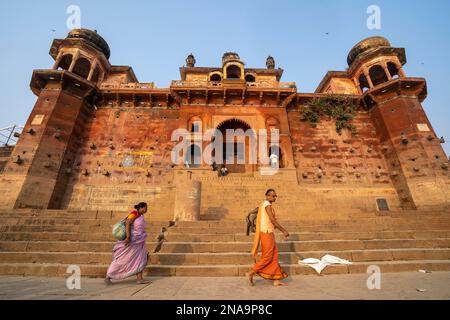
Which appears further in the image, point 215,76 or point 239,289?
point 215,76

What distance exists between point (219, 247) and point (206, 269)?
1.10 m

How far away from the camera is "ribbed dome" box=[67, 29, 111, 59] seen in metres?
16.4

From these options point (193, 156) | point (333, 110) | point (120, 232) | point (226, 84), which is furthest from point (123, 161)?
point (333, 110)

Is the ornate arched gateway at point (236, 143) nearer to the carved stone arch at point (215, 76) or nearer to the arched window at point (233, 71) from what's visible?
the arched window at point (233, 71)

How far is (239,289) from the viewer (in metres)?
3.18

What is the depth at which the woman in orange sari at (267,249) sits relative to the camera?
3414mm

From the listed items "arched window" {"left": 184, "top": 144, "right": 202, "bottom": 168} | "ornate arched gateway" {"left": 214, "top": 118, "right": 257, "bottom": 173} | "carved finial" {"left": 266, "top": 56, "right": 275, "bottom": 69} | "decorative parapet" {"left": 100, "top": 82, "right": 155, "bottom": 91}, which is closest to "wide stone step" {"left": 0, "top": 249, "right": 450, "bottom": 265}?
"arched window" {"left": 184, "top": 144, "right": 202, "bottom": 168}

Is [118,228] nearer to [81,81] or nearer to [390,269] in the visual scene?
[390,269]

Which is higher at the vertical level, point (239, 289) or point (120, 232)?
point (120, 232)

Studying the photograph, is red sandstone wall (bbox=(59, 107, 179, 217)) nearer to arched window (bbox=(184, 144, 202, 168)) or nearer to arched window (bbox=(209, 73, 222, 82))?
arched window (bbox=(184, 144, 202, 168))

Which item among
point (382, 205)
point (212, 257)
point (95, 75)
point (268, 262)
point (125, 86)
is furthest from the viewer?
point (95, 75)

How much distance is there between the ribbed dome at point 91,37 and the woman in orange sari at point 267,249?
62.7ft

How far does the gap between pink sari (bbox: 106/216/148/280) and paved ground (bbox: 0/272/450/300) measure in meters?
0.20

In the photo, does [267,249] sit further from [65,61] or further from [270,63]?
[270,63]
